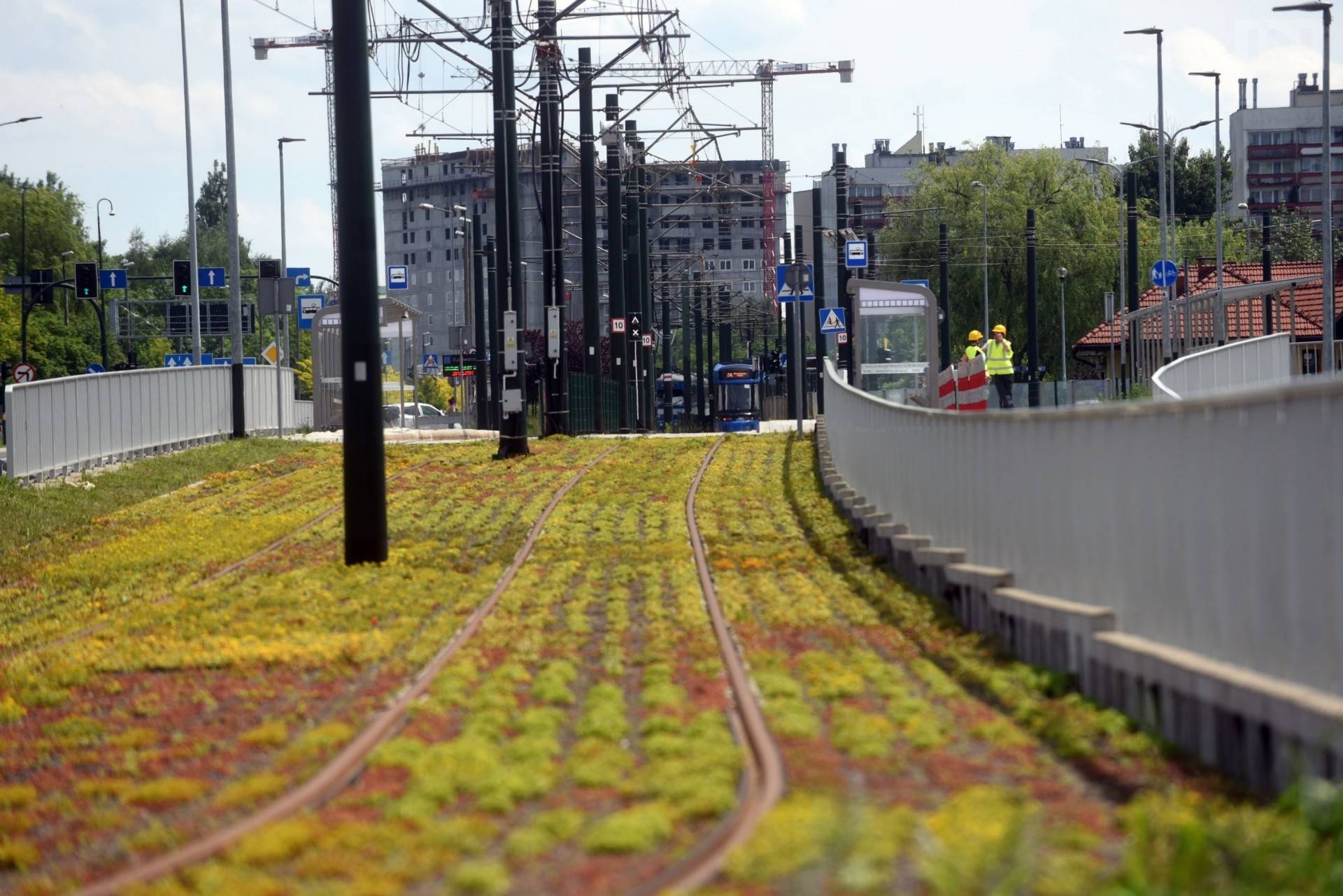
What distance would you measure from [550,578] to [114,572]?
4.39 m

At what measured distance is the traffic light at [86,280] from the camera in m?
52.0

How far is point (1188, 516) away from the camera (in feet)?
26.9

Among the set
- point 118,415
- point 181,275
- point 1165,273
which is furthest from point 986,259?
point 118,415

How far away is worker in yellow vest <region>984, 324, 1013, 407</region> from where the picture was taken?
1207 inches

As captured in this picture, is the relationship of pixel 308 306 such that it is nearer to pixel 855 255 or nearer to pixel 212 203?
pixel 855 255

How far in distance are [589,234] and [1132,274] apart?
17963 millimetres

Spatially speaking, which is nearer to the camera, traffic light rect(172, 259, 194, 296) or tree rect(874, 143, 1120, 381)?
traffic light rect(172, 259, 194, 296)

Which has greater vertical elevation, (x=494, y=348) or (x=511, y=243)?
(x=511, y=243)

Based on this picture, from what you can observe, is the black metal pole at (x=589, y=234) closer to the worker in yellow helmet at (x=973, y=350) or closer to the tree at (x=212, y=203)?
the worker in yellow helmet at (x=973, y=350)

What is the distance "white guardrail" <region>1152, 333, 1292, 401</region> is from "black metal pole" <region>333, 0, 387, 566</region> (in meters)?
9.45

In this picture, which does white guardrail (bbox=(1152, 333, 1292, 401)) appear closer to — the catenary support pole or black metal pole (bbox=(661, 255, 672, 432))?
the catenary support pole

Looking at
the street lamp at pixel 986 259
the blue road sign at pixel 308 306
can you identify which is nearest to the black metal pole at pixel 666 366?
the street lamp at pixel 986 259

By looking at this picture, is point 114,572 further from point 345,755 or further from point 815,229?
point 815,229

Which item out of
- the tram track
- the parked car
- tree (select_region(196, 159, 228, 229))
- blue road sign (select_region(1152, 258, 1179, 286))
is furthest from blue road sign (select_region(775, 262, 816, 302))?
tree (select_region(196, 159, 228, 229))
